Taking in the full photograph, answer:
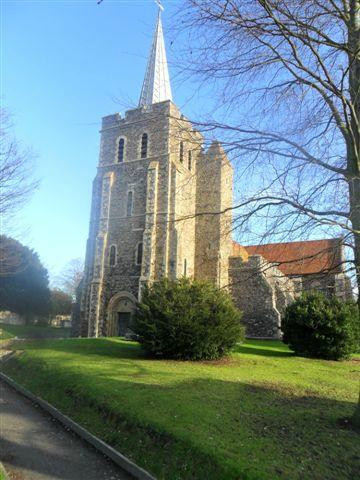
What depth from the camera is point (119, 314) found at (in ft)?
93.9

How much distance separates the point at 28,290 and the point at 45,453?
35.5 metres

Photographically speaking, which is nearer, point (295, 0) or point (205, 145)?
point (295, 0)

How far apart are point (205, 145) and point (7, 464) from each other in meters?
5.89

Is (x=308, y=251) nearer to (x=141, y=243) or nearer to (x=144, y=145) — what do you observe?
(x=141, y=243)

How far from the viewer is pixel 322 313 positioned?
56.2 ft

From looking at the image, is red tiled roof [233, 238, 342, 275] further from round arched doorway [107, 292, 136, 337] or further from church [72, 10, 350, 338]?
round arched doorway [107, 292, 136, 337]

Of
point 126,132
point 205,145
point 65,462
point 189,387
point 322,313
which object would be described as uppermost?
point 126,132

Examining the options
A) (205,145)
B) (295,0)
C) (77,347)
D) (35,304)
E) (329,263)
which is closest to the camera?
(295,0)

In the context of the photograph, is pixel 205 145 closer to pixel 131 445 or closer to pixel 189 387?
pixel 131 445

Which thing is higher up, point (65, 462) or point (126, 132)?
point (126, 132)

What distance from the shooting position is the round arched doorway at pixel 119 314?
92.5ft

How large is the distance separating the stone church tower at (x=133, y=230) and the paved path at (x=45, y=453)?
63.4 feet

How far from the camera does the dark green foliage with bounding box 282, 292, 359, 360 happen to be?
1681 centimetres

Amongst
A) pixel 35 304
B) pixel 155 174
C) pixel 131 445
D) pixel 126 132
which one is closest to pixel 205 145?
pixel 131 445
